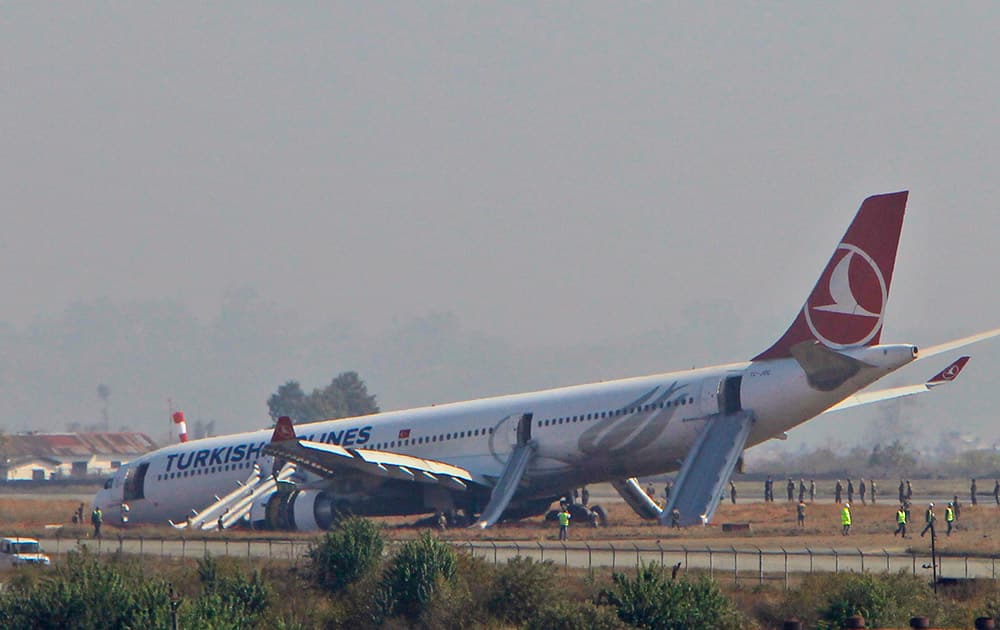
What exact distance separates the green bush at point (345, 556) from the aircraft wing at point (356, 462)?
1035cm

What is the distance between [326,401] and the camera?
17712 cm

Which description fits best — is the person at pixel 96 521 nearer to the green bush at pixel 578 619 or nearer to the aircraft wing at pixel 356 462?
the aircraft wing at pixel 356 462

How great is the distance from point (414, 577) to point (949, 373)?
996 inches

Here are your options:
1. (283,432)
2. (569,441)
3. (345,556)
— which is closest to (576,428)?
(569,441)

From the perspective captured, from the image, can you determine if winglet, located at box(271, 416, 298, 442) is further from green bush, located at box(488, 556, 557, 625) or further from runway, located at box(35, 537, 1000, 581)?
green bush, located at box(488, 556, 557, 625)

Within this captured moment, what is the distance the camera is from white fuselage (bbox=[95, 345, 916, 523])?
4734 centimetres

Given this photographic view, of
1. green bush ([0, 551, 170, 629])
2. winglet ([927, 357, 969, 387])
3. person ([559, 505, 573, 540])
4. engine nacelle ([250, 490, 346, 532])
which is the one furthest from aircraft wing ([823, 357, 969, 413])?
green bush ([0, 551, 170, 629])

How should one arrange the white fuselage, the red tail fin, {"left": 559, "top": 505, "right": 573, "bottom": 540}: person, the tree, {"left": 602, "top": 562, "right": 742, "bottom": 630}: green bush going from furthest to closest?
the tree
{"left": 559, "top": 505, "right": 573, "bottom": 540}: person
the white fuselage
the red tail fin
{"left": 602, "top": 562, "right": 742, "bottom": 630}: green bush

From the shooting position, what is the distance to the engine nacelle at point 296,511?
5350 centimetres

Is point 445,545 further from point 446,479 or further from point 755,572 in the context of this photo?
point 446,479

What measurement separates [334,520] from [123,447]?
383ft

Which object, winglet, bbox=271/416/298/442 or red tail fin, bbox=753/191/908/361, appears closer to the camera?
red tail fin, bbox=753/191/908/361

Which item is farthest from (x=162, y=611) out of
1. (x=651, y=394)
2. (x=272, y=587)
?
(x=651, y=394)

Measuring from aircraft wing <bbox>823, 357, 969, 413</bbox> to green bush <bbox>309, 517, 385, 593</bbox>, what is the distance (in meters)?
17.1
